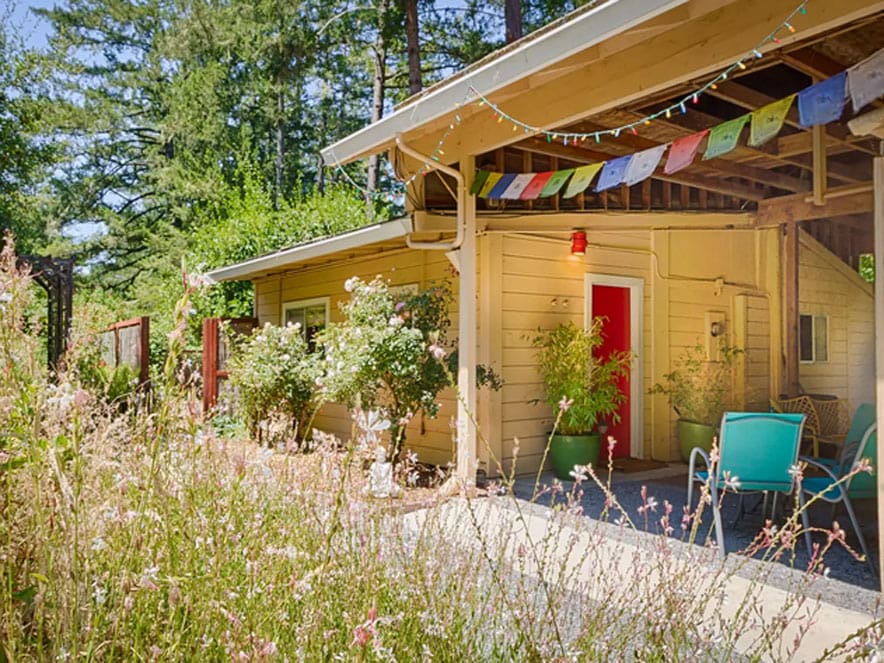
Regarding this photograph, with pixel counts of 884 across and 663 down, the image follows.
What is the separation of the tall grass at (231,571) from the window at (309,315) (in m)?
7.52

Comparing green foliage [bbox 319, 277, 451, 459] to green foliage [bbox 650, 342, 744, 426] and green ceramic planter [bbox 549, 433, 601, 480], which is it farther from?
green foliage [bbox 650, 342, 744, 426]

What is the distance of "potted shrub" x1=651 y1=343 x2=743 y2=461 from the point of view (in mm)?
7398

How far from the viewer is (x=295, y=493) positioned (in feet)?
5.76

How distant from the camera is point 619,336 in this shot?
7.44 metres

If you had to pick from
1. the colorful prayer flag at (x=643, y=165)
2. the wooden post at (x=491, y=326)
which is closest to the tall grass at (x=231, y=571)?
the colorful prayer flag at (x=643, y=165)

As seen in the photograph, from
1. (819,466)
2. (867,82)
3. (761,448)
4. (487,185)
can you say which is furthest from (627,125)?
(819,466)

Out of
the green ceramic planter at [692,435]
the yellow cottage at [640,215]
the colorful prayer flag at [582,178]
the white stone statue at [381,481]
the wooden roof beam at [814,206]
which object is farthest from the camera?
the green ceramic planter at [692,435]

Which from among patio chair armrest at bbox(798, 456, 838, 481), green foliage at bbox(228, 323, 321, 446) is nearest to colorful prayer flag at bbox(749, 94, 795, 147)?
patio chair armrest at bbox(798, 456, 838, 481)

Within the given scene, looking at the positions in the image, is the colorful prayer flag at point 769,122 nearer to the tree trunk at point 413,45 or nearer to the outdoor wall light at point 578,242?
the outdoor wall light at point 578,242

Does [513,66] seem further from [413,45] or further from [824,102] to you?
[413,45]

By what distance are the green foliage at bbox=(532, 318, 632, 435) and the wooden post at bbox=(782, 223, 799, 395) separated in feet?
7.41

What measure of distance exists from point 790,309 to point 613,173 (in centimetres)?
426

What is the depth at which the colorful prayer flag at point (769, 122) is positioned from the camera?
3502 millimetres

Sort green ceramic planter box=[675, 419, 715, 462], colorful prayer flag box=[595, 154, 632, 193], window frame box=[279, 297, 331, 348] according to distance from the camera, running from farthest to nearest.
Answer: window frame box=[279, 297, 331, 348], green ceramic planter box=[675, 419, 715, 462], colorful prayer flag box=[595, 154, 632, 193]
